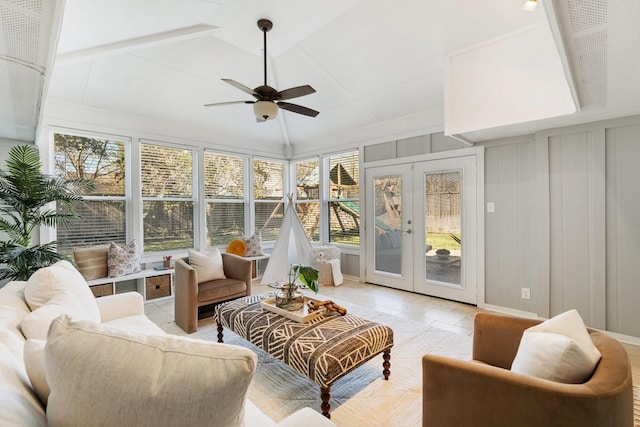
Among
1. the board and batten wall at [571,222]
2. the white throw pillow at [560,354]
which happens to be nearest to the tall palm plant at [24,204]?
the white throw pillow at [560,354]

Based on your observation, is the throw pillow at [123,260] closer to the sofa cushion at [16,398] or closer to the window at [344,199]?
the sofa cushion at [16,398]

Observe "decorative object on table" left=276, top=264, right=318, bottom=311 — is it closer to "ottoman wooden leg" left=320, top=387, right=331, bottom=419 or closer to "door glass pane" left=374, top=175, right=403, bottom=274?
"ottoman wooden leg" left=320, top=387, right=331, bottom=419

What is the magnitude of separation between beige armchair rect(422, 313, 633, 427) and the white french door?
2.56m

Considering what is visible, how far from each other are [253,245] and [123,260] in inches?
76.3

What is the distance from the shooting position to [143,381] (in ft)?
2.25

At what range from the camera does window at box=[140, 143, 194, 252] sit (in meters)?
4.32

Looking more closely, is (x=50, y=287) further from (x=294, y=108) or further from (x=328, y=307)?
(x=294, y=108)

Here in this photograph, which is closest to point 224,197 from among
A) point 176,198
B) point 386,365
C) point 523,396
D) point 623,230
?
point 176,198

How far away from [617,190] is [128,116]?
5705mm

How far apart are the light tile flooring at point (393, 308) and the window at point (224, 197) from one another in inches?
46.1

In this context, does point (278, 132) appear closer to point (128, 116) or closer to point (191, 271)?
point (128, 116)

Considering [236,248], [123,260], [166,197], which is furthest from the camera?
[236,248]

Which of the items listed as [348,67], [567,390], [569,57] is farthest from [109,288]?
[569,57]

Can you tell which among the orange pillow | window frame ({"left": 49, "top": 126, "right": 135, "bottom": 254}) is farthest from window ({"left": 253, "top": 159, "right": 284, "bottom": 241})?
window frame ({"left": 49, "top": 126, "right": 135, "bottom": 254})
